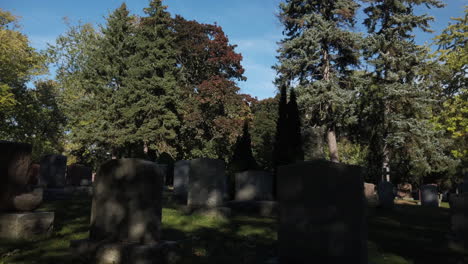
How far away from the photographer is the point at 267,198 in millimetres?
15477

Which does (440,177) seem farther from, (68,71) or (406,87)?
(68,71)

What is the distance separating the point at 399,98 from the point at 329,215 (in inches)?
1126

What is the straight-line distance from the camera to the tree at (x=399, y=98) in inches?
1131

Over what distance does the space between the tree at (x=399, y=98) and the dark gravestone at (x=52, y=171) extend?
2433cm

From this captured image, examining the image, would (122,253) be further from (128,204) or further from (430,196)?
(430,196)

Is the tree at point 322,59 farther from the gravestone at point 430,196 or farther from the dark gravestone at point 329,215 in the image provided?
the dark gravestone at point 329,215

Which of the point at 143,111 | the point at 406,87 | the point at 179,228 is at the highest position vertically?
the point at 406,87

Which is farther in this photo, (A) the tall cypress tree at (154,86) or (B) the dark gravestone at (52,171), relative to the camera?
(A) the tall cypress tree at (154,86)

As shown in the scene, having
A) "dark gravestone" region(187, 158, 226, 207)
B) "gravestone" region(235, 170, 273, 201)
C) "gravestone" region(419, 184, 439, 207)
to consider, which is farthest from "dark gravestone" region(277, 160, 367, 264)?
"gravestone" region(419, 184, 439, 207)

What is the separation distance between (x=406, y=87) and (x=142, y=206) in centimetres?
2924

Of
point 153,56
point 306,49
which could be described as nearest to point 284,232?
point 306,49

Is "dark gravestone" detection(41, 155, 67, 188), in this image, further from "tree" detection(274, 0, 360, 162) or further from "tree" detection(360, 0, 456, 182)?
"tree" detection(360, 0, 456, 182)

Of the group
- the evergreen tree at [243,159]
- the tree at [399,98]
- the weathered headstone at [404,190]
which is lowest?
the weathered headstone at [404,190]

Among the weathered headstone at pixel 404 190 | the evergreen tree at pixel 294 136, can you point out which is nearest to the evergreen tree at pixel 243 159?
the evergreen tree at pixel 294 136
